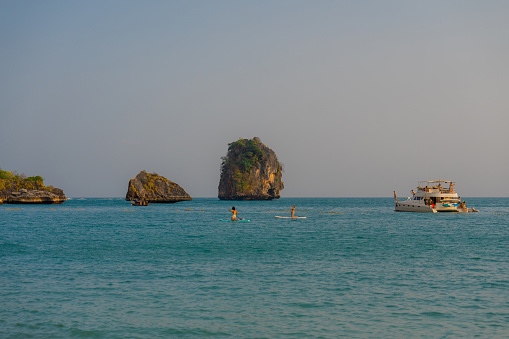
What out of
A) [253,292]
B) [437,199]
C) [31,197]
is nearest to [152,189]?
→ [31,197]

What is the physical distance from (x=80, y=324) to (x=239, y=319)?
512cm

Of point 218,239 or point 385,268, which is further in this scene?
point 218,239

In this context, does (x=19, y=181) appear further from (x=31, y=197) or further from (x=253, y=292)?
(x=253, y=292)

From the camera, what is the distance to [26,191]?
15575 cm

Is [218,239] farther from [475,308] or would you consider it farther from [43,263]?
[475,308]

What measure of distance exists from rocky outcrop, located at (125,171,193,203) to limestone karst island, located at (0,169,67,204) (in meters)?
25.6

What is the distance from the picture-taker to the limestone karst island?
154000 millimetres

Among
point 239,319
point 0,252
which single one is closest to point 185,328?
point 239,319

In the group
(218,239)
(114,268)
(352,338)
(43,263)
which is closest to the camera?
(352,338)

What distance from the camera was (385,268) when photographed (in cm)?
2550

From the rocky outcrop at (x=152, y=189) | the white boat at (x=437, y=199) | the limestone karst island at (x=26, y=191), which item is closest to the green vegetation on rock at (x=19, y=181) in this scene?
the limestone karst island at (x=26, y=191)

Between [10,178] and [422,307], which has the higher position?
[10,178]

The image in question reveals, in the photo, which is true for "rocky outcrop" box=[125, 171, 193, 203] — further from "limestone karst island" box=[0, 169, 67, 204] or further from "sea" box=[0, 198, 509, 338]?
"sea" box=[0, 198, 509, 338]

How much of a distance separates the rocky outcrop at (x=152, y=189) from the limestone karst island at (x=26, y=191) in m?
25.6
